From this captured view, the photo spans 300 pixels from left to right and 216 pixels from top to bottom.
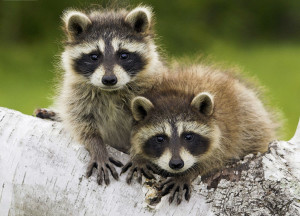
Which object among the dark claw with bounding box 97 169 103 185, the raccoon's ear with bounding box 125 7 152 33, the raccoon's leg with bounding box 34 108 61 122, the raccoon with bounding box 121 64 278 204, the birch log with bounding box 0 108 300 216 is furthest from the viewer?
the raccoon's leg with bounding box 34 108 61 122

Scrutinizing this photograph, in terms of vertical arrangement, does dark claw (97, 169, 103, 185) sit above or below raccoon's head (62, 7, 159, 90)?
below

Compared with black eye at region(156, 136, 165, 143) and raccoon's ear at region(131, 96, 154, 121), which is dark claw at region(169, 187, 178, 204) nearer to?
black eye at region(156, 136, 165, 143)

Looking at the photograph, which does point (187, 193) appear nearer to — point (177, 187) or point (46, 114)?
point (177, 187)

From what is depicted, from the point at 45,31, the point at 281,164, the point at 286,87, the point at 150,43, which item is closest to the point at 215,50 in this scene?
the point at 286,87

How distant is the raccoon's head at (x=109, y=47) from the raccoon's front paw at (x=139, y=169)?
0.68 metres

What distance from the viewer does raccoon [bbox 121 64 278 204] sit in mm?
4746

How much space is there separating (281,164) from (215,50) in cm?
829

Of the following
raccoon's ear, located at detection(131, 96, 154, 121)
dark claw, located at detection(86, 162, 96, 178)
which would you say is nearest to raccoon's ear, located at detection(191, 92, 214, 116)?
raccoon's ear, located at detection(131, 96, 154, 121)

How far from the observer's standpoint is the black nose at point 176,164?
4.64 m

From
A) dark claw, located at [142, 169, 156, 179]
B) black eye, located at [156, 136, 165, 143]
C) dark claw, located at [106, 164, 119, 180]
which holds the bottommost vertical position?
dark claw, located at [106, 164, 119, 180]

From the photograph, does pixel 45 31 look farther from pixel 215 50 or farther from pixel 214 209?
pixel 214 209

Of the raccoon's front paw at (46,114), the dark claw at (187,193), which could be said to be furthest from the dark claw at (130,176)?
the raccoon's front paw at (46,114)

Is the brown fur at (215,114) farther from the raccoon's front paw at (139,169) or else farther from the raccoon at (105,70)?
the raccoon at (105,70)

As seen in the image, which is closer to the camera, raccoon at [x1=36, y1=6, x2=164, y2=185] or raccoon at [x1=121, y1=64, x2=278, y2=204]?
raccoon at [x1=121, y1=64, x2=278, y2=204]
